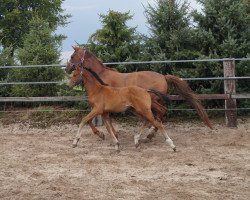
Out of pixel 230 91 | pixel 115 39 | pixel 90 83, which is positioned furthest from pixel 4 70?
pixel 230 91

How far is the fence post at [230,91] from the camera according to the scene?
27.9 feet

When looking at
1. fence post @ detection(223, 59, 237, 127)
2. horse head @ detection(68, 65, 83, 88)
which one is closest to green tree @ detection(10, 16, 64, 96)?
horse head @ detection(68, 65, 83, 88)

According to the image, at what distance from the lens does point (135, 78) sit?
25.4ft

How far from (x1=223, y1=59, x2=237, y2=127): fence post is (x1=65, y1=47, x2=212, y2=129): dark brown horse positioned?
109cm

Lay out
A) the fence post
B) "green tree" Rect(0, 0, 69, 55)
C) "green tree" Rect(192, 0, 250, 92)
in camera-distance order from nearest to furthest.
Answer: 1. the fence post
2. "green tree" Rect(192, 0, 250, 92)
3. "green tree" Rect(0, 0, 69, 55)

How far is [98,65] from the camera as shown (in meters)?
7.79

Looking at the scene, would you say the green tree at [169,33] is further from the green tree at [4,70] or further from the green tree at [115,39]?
the green tree at [4,70]

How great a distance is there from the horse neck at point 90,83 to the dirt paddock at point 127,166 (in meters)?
0.97

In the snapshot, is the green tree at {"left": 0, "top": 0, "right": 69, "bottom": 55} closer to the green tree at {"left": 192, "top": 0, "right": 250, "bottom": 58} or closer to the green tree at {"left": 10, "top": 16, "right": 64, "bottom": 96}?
the green tree at {"left": 10, "top": 16, "right": 64, "bottom": 96}

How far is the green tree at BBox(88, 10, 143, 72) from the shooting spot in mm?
9680

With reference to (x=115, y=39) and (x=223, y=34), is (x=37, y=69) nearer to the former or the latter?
(x=115, y=39)

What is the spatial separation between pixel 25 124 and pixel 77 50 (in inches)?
108

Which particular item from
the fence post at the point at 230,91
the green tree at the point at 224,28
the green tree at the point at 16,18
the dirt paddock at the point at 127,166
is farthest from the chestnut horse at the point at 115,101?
the green tree at the point at 16,18

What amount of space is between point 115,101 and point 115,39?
3109 millimetres
